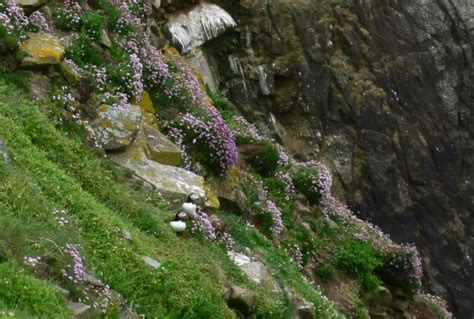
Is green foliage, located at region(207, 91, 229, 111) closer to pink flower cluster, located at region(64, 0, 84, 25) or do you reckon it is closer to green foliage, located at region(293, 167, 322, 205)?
green foliage, located at region(293, 167, 322, 205)

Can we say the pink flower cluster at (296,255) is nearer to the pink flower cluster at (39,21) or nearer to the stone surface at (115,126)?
the stone surface at (115,126)

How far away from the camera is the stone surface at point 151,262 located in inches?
270

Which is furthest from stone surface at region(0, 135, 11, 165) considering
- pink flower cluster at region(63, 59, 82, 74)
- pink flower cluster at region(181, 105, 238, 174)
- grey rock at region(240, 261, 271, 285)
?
pink flower cluster at region(181, 105, 238, 174)

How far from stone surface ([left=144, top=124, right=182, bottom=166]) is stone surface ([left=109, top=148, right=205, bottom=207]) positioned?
357 mm

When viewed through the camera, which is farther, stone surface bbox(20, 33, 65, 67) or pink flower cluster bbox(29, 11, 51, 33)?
pink flower cluster bbox(29, 11, 51, 33)

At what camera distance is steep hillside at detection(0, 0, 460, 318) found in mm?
6047

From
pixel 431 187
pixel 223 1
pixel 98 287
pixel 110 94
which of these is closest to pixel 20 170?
pixel 98 287

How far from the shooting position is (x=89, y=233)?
262 inches

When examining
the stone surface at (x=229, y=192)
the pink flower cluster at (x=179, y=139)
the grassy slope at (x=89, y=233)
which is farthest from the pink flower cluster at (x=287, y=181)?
the grassy slope at (x=89, y=233)

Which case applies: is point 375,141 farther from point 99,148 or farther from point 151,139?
point 99,148

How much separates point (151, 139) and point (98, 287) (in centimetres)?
461

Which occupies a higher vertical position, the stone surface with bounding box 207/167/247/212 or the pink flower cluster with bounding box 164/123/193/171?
the pink flower cluster with bounding box 164/123/193/171

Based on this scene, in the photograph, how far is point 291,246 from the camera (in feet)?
41.5

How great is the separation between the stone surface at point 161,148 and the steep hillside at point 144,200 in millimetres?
24
